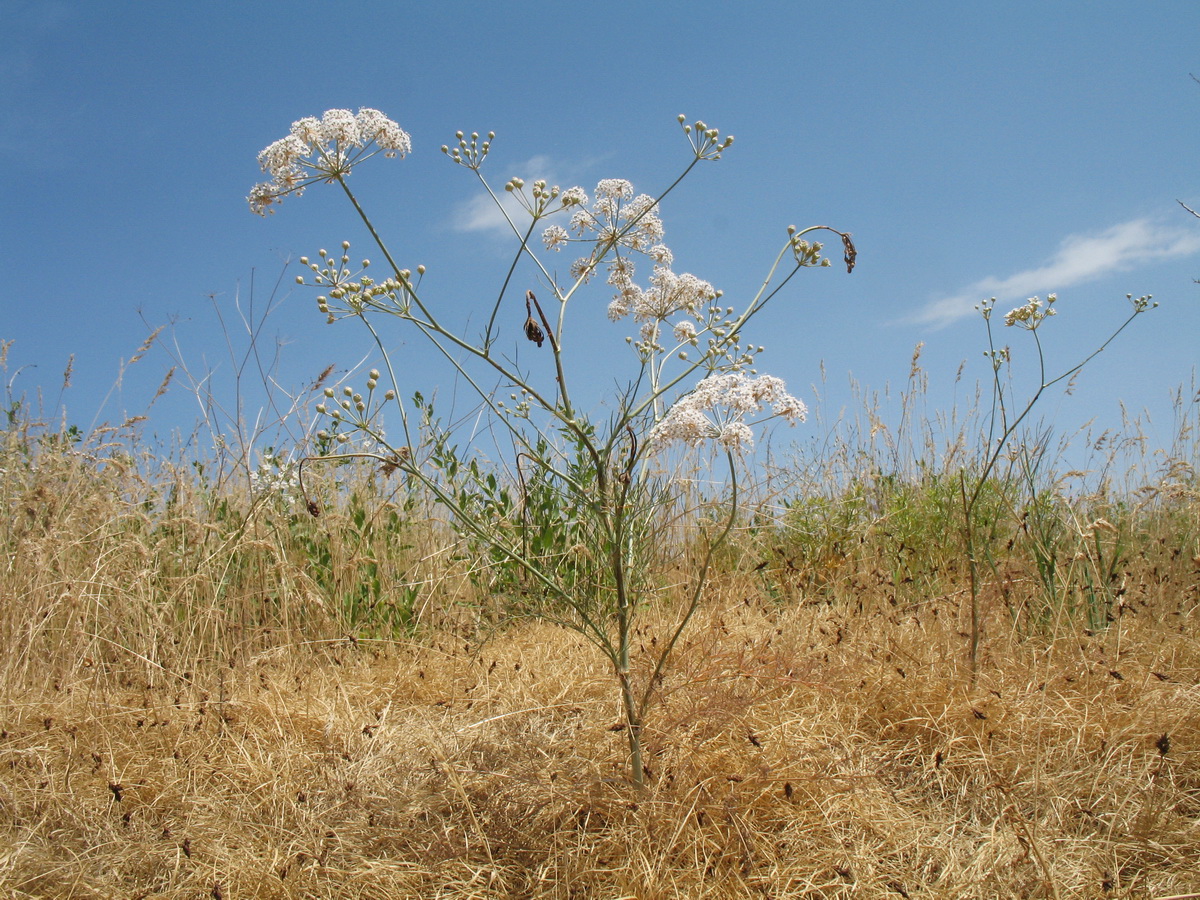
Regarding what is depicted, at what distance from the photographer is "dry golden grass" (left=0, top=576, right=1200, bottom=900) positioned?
1.96 meters

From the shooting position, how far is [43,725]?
3053mm

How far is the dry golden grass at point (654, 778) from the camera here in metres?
1.96

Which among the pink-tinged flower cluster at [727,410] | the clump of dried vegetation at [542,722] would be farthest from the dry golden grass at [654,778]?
the pink-tinged flower cluster at [727,410]

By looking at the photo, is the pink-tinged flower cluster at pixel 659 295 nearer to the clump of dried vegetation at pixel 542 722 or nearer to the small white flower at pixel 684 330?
the small white flower at pixel 684 330

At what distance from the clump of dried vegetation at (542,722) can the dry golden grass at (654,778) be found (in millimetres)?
12

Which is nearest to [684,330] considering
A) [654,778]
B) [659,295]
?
[659,295]

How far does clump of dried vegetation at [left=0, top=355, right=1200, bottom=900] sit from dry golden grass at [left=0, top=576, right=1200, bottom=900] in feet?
0.04

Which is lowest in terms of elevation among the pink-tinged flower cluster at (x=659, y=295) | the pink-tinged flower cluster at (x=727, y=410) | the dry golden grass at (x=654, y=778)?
the dry golden grass at (x=654, y=778)

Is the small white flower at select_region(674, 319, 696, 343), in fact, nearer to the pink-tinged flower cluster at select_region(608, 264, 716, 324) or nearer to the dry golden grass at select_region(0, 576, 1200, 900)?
the pink-tinged flower cluster at select_region(608, 264, 716, 324)

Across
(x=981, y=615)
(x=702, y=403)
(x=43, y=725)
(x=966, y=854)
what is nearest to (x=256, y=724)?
(x=43, y=725)

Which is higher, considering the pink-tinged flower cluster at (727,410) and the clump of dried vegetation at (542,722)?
the pink-tinged flower cluster at (727,410)

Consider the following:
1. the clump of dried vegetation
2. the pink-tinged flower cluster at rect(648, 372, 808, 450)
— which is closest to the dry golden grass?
the clump of dried vegetation

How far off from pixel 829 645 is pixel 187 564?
10.7 feet

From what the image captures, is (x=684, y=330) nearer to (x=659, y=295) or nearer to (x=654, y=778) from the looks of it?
(x=659, y=295)
